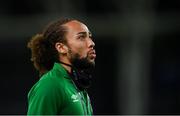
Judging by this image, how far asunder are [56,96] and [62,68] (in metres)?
0.30

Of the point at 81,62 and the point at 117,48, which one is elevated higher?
the point at 81,62

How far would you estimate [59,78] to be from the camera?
5.20 m

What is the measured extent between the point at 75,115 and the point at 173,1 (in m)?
11.0

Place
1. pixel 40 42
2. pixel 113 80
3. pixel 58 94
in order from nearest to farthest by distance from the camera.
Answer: pixel 58 94 → pixel 40 42 → pixel 113 80

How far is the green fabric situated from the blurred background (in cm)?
987

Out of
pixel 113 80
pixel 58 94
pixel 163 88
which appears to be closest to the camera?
pixel 58 94

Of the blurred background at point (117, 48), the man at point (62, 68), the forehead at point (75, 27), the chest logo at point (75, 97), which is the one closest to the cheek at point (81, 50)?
the man at point (62, 68)

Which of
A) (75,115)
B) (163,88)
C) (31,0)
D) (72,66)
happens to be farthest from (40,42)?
(31,0)

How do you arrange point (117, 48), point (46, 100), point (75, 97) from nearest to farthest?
point (46, 100) → point (75, 97) → point (117, 48)

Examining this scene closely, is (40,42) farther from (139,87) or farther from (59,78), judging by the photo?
(139,87)

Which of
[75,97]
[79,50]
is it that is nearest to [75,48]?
[79,50]

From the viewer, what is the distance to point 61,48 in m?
5.38

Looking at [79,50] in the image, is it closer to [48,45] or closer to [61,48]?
[61,48]

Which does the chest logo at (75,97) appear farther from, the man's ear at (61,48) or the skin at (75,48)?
the man's ear at (61,48)
